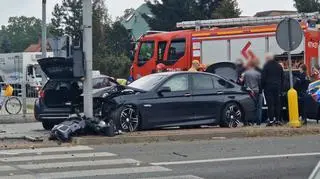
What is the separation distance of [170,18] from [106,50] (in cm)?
777

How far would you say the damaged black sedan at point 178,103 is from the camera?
1432 centimetres

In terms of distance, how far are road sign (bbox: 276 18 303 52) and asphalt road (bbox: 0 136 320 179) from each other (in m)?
2.40

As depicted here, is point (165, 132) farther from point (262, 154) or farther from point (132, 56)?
point (132, 56)

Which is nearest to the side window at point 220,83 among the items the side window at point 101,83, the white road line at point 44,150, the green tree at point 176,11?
the white road line at point 44,150

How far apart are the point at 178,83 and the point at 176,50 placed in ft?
34.5

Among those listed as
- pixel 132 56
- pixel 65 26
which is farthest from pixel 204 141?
pixel 65 26

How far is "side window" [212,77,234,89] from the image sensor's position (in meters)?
15.7

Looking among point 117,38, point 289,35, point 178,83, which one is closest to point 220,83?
point 178,83

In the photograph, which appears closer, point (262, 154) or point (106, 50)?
point (262, 154)

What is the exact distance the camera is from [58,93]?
634 inches

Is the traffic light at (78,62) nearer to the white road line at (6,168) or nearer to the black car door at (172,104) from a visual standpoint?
the black car door at (172,104)

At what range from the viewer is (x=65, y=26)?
85375mm

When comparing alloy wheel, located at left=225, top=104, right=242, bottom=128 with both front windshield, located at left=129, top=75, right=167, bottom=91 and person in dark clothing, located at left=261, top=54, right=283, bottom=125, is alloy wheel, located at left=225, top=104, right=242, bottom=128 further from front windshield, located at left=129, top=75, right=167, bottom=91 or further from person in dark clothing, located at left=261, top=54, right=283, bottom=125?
front windshield, located at left=129, top=75, right=167, bottom=91

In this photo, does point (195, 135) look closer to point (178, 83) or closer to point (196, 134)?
point (196, 134)
